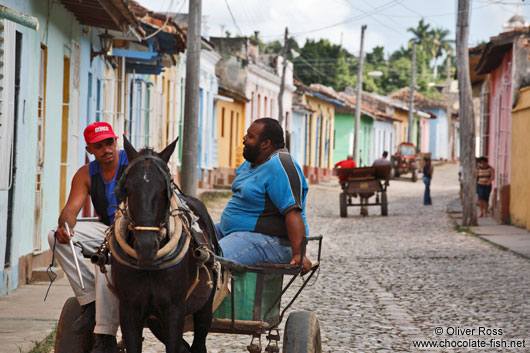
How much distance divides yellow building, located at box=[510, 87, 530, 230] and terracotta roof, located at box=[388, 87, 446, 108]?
55.0 m

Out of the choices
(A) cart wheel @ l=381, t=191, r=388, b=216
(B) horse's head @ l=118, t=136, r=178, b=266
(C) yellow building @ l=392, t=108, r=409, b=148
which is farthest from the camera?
(C) yellow building @ l=392, t=108, r=409, b=148

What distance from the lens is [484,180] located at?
80.6 ft

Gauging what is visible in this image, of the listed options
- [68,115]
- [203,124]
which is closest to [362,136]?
[203,124]

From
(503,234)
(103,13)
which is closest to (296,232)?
(103,13)

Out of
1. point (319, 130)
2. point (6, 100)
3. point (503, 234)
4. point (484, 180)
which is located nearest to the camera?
point (6, 100)

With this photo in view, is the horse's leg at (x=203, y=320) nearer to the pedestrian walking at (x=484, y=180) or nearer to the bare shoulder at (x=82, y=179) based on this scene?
the bare shoulder at (x=82, y=179)

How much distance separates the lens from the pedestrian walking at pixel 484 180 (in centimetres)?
2461

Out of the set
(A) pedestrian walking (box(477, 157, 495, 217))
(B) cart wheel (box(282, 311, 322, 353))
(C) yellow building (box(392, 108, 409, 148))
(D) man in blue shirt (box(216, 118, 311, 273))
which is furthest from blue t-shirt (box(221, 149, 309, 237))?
(C) yellow building (box(392, 108, 409, 148))

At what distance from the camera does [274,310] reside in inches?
231

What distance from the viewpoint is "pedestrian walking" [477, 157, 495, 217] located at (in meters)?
24.6

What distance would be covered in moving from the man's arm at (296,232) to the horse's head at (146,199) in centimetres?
119

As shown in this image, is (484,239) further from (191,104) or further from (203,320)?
(203,320)

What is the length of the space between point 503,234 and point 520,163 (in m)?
2.65

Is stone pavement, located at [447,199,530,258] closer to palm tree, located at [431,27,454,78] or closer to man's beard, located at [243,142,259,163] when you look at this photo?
man's beard, located at [243,142,259,163]
